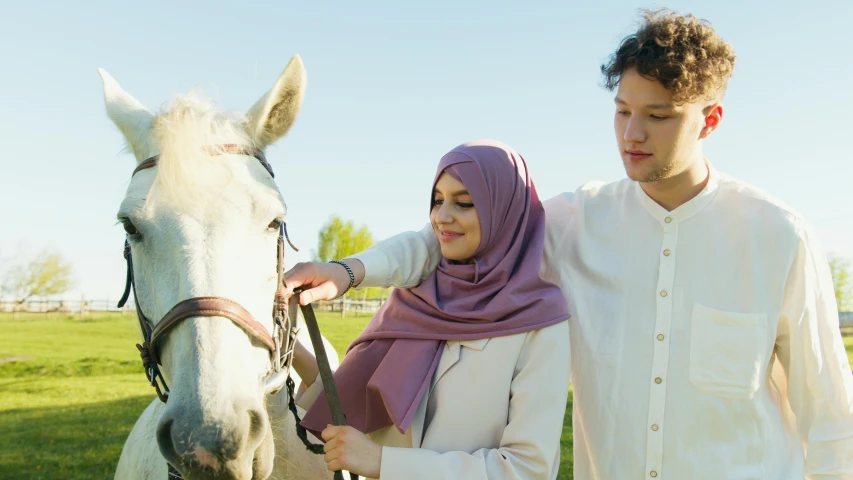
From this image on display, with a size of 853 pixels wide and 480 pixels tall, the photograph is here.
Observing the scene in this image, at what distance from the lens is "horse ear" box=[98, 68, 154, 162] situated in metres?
2.25

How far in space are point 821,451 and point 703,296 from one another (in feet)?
2.47

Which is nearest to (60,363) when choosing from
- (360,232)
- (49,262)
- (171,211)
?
(171,211)

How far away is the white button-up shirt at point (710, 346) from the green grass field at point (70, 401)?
1.81 metres

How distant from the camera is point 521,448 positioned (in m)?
2.04

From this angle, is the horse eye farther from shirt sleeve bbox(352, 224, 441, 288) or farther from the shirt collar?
the shirt collar

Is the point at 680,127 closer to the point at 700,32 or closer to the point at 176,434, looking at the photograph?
the point at 700,32

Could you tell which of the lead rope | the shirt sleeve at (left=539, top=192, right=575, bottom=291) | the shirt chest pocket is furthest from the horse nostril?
the shirt chest pocket

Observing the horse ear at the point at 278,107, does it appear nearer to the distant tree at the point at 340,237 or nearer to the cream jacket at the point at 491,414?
the cream jacket at the point at 491,414

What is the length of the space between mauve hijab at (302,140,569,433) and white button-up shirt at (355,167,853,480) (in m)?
0.23

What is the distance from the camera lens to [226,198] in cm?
191

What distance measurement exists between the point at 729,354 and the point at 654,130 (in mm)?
921

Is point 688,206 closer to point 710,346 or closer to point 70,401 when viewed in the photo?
point 710,346

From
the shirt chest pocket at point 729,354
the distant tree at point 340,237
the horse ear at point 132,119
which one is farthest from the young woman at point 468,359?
the distant tree at point 340,237

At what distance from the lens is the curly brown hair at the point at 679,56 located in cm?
240
